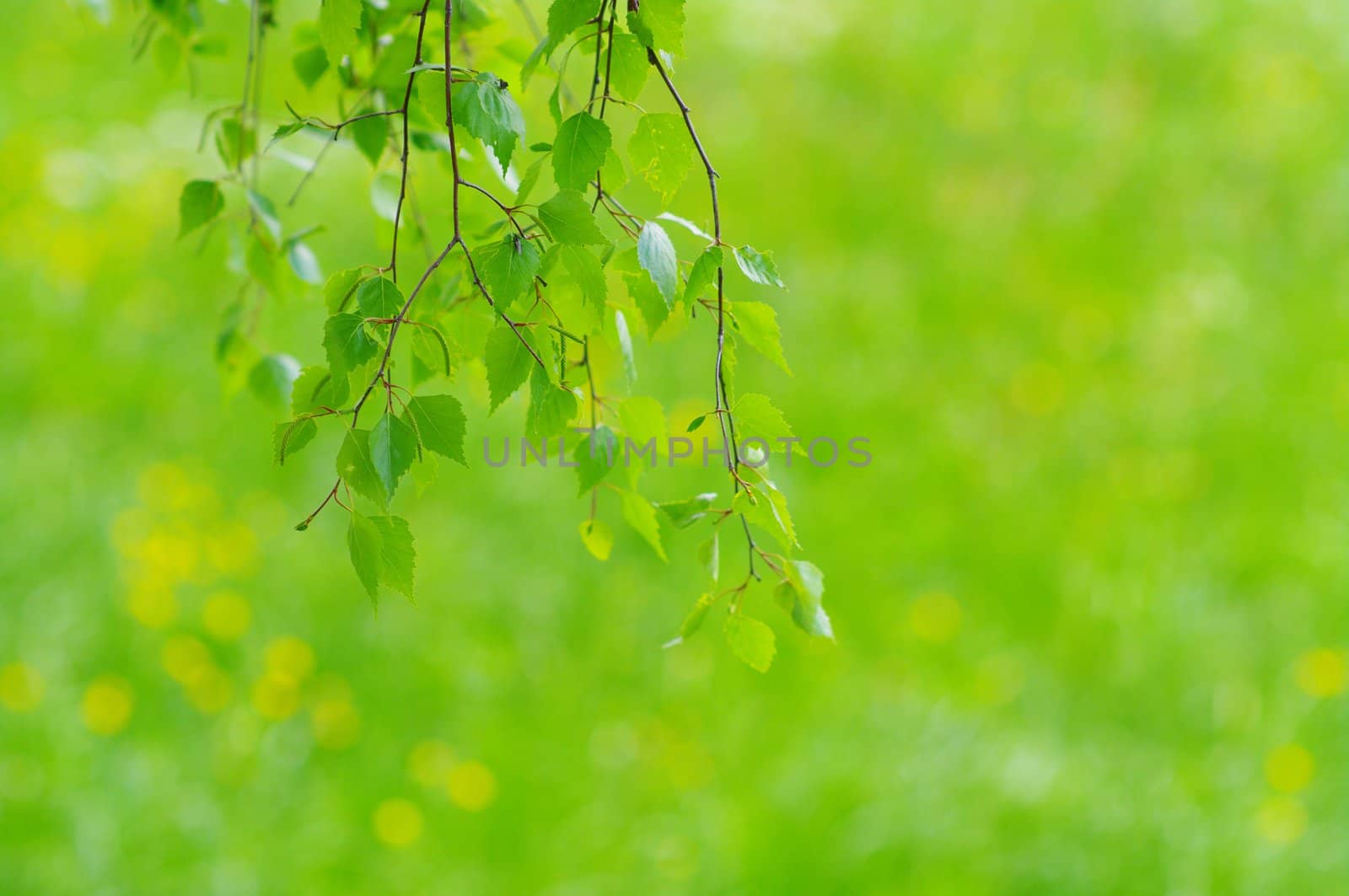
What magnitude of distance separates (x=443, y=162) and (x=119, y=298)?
9.55 ft

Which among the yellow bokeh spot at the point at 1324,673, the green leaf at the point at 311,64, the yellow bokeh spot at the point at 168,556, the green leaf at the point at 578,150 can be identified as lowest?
the green leaf at the point at 578,150

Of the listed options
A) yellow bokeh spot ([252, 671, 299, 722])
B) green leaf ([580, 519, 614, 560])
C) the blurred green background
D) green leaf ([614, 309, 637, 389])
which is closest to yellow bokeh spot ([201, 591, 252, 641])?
the blurred green background

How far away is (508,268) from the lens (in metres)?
0.72

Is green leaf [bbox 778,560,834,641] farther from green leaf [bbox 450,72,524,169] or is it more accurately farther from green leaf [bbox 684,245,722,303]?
green leaf [bbox 450,72,524,169]

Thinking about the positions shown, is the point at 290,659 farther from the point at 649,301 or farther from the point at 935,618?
the point at 649,301

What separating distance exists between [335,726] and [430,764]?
226mm

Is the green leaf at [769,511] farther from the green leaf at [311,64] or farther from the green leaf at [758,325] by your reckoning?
the green leaf at [311,64]

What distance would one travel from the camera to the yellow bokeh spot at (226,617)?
2.68 metres

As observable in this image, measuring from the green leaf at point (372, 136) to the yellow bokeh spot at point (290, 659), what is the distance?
1709mm

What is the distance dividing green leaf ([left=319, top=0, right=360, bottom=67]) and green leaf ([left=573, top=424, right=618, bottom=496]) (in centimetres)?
30

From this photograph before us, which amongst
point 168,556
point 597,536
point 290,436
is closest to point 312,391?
point 290,436

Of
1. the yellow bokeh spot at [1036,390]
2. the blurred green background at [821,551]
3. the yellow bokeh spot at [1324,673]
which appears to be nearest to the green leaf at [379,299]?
the blurred green background at [821,551]

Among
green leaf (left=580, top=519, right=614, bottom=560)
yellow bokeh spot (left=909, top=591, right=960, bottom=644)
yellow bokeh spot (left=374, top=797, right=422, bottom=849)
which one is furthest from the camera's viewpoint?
yellow bokeh spot (left=909, top=591, right=960, bottom=644)

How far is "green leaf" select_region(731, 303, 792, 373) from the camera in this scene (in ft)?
2.67
